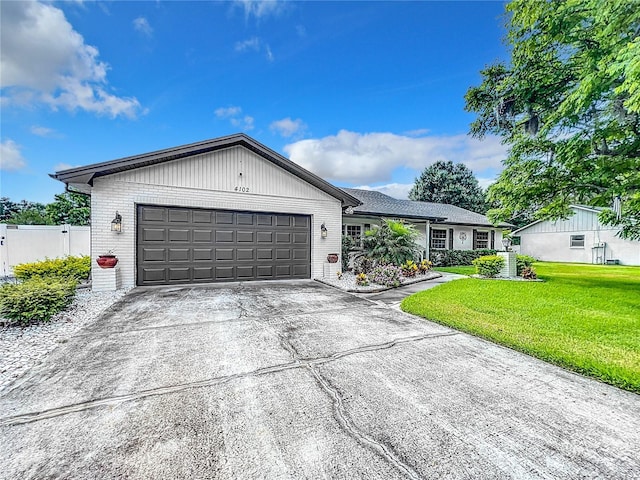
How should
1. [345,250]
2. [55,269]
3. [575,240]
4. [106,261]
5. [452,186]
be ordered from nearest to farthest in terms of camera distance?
[106,261] → [55,269] → [345,250] → [575,240] → [452,186]

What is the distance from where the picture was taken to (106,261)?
23.8 feet

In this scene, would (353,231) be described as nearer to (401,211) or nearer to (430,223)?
(401,211)

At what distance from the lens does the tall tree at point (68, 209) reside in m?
20.0

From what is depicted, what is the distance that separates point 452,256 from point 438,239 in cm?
118

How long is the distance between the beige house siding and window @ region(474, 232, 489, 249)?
11.4m

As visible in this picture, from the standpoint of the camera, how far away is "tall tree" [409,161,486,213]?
100 feet

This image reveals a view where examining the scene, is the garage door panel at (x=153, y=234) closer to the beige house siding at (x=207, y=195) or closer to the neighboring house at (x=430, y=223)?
the beige house siding at (x=207, y=195)

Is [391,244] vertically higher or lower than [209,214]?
lower

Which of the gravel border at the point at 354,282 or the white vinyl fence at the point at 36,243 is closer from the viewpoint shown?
the gravel border at the point at 354,282

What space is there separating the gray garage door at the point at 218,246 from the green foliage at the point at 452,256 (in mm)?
8326

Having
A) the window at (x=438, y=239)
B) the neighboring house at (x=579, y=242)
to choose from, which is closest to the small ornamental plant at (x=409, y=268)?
the window at (x=438, y=239)

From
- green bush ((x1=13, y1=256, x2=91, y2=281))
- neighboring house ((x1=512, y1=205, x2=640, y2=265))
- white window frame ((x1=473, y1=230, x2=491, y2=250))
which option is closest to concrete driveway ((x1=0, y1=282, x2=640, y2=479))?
green bush ((x1=13, y1=256, x2=91, y2=281))

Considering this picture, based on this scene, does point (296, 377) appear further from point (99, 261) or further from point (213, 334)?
point (99, 261)

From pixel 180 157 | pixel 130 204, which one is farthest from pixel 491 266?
pixel 130 204
